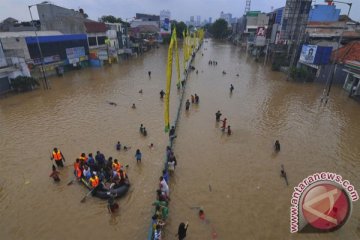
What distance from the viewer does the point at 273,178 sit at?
14.2 metres

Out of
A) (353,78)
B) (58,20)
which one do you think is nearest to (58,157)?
(353,78)

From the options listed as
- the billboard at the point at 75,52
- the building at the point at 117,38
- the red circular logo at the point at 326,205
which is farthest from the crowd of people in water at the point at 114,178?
the building at the point at 117,38

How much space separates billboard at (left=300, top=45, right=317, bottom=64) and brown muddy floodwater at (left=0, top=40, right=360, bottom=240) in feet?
18.7

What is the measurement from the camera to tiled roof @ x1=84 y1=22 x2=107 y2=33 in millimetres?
49812

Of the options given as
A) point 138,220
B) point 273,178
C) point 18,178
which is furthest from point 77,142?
point 273,178

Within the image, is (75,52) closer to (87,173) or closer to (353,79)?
(87,173)

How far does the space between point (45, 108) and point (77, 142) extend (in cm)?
1001

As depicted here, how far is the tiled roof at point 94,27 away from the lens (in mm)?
49812

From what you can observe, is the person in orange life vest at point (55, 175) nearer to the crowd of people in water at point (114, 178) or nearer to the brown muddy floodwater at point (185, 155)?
the crowd of people in water at point (114, 178)

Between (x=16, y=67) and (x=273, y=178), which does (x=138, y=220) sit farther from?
(x=16, y=67)

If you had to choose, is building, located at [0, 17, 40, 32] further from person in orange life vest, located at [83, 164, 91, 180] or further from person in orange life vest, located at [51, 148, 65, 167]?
person in orange life vest, located at [83, 164, 91, 180]

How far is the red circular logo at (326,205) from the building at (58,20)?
5181cm

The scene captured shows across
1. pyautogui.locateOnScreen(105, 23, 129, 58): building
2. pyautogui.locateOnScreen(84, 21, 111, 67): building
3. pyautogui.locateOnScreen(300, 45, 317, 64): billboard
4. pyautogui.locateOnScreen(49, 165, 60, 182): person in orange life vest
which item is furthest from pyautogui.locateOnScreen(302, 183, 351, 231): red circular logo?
pyautogui.locateOnScreen(105, 23, 129, 58): building

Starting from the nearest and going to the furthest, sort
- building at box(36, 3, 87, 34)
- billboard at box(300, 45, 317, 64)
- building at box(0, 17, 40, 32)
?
billboard at box(300, 45, 317, 64)
building at box(36, 3, 87, 34)
building at box(0, 17, 40, 32)
